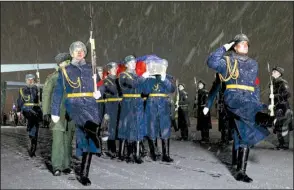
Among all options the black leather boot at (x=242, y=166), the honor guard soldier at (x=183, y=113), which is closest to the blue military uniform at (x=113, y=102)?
the black leather boot at (x=242, y=166)

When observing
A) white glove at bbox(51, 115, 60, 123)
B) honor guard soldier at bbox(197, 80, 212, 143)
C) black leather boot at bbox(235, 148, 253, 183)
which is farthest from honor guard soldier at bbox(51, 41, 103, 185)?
honor guard soldier at bbox(197, 80, 212, 143)

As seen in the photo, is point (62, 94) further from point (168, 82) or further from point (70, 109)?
point (168, 82)

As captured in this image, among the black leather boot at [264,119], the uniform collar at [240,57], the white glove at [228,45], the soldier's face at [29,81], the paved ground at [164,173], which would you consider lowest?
the paved ground at [164,173]

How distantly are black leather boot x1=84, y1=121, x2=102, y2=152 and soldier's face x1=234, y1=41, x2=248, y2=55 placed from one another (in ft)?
7.50

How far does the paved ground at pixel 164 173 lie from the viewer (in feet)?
20.1

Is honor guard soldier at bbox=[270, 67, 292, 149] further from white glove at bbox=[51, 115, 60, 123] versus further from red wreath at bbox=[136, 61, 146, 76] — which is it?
white glove at bbox=[51, 115, 60, 123]

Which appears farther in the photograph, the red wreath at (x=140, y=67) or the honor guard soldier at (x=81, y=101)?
the red wreath at (x=140, y=67)

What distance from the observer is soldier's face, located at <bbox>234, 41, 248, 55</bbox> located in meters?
6.60

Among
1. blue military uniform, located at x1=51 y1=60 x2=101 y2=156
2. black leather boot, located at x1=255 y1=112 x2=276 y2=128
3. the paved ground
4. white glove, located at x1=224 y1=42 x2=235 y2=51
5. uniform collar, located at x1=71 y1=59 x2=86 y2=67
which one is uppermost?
white glove, located at x1=224 y1=42 x2=235 y2=51

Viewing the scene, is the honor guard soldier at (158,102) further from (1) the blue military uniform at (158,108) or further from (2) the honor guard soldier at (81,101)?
(2) the honor guard soldier at (81,101)

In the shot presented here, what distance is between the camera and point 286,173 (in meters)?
7.20

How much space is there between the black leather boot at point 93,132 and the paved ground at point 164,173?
54 centimetres

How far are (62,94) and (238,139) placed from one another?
263 centimetres

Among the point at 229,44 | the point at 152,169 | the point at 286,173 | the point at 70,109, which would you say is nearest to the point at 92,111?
the point at 70,109
